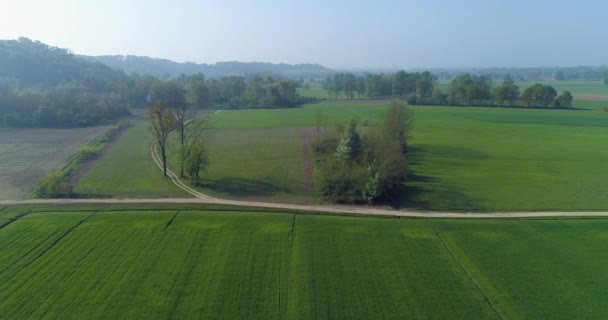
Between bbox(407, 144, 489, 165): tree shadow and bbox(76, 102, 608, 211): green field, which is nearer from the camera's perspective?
bbox(76, 102, 608, 211): green field

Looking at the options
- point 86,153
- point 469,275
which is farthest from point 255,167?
point 469,275

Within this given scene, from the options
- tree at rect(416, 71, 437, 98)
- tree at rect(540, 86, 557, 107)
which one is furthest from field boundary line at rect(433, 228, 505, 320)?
tree at rect(416, 71, 437, 98)

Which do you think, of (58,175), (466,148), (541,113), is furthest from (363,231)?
(541,113)

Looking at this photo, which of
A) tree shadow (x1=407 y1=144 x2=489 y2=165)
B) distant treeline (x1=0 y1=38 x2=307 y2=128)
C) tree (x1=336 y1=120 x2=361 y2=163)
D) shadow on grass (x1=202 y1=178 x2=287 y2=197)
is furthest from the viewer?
distant treeline (x1=0 y1=38 x2=307 y2=128)

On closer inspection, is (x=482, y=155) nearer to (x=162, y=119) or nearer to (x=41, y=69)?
(x=162, y=119)

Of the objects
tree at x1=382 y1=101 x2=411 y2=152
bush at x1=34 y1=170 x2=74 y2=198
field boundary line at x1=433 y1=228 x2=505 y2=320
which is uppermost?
tree at x1=382 y1=101 x2=411 y2=152

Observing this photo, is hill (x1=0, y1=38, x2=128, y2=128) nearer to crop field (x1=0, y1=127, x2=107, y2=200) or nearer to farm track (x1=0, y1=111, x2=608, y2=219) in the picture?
crop field (x1=0, y1=127, x2=107, y2=200)

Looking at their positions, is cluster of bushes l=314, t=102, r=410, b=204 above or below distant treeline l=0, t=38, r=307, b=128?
below
